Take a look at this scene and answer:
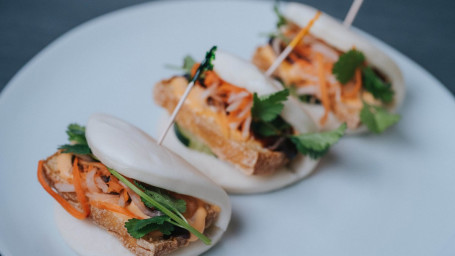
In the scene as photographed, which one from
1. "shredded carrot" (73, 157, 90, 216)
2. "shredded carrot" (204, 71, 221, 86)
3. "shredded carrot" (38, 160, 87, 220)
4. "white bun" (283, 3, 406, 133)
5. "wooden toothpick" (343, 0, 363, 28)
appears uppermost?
"wooden toothpick" (343, 0, 363, 28)

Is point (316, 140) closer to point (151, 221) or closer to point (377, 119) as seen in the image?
point (377, 119)

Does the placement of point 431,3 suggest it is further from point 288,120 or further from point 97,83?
point 97,83

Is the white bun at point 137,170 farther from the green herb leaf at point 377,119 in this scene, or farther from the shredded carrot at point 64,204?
the green herb leaf at point 377,119

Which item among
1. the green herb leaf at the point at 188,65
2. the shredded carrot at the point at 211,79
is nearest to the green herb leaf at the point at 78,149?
the shredded carrot at the point at 211,79

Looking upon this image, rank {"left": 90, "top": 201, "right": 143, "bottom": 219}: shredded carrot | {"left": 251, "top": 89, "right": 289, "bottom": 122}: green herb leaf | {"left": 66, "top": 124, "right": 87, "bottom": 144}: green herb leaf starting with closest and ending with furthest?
{"left": 90, "top": 201, "right": 143, "bottom": 219}: shredded carrot
{"left": 66, "top": 124, "right": 87, "bottom": 144}: green herb leaf
{"left": 251, "top": 89, "right": 289, "bottom": 122}: green herb leaf

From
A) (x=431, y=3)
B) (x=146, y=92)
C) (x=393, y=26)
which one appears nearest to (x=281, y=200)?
(x=146, y=92)

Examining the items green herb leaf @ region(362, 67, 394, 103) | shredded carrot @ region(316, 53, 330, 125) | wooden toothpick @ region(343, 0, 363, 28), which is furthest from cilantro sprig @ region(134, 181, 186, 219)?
wooden toothpick @ region(343, 0, 363, 28)

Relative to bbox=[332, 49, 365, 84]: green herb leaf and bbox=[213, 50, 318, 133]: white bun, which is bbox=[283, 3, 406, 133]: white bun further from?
bbox=[213, 50, 318, 133]: white bun
